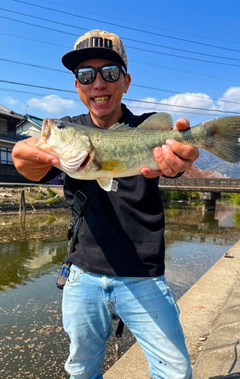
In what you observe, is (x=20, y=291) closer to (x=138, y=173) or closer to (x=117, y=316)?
(x=117, y=316)

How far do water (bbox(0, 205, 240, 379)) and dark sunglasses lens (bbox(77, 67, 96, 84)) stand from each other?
522 cm

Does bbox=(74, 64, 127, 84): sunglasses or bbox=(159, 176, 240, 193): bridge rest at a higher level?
bbox=(74, 64, 127, 84): sunglasses

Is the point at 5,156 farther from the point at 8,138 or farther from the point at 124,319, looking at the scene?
the point at 124,319

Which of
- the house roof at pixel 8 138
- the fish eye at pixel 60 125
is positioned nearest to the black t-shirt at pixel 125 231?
the fish eye at pixel 60 125

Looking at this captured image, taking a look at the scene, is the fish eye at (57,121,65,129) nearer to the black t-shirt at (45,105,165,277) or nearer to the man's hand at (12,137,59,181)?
the man's hand at (12,137,59,181)

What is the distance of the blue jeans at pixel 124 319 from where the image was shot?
2.73 metres

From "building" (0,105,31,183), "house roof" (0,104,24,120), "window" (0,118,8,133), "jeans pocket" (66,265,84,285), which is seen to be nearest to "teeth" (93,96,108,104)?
"jeans pocket" (66,265,84,285)

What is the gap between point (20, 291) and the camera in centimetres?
1005

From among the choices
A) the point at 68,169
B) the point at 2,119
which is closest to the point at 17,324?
the point at 68,169

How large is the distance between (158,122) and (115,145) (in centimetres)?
47

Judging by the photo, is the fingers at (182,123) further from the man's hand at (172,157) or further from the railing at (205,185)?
the railing at (205,185)

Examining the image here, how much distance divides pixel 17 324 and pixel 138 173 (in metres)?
6.54

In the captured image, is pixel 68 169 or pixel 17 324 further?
pixel 17 324

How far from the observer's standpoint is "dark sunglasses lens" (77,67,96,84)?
10.1ft
